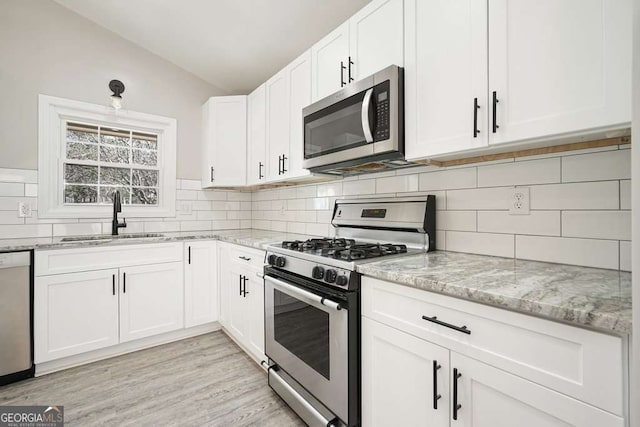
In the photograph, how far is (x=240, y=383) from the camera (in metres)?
2.02

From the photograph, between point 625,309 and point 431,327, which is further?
point 431,327

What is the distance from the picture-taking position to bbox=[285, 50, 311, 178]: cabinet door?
215 centimetres

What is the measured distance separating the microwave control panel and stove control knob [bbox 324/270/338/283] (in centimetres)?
73

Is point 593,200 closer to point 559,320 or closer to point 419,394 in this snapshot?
point 559,320

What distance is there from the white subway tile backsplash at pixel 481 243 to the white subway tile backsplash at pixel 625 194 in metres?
0.40

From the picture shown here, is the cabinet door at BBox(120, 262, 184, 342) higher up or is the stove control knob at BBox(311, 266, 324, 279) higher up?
the stove control knob at BBox(311, 266, 324, 279)

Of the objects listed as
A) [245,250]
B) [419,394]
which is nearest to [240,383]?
[245,250]

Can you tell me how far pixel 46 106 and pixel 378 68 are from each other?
9.12 feet

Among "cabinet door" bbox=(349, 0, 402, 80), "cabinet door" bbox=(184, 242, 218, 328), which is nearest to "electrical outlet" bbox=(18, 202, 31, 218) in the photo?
"cabinet door" bbox=(184, 242, 218, 328)

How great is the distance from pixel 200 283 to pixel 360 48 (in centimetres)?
239

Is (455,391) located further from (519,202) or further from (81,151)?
(81,151)

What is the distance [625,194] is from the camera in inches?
43.2

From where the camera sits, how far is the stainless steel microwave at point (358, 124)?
4.90 feet

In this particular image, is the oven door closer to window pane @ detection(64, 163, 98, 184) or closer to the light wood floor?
the light wood floor
